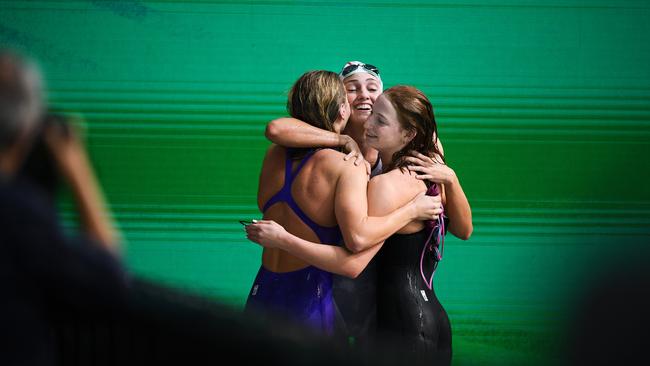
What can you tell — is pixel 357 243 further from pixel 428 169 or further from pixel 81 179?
pixel 81 179

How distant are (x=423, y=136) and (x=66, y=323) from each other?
216 cm

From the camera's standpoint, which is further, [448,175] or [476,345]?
[476,345]

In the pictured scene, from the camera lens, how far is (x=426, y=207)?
2.95 meters

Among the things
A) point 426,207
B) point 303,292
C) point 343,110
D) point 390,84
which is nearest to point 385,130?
point 343,110

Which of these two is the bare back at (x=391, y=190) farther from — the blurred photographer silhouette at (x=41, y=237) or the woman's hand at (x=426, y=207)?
the blurred photographer silhouette at (x=41, y=237)

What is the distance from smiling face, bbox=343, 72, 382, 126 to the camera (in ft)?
11.7

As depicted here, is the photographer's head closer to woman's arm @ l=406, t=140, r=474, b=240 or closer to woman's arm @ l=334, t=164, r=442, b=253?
woman's arm @ l=334, t=164, r=442, b=253

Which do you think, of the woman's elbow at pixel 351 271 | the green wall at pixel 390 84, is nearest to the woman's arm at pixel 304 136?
the woman's elbow at pixel 351 271

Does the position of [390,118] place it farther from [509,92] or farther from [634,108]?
[634,108]

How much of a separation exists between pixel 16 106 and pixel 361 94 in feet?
9.26

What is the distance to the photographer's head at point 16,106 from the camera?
0.83 meters

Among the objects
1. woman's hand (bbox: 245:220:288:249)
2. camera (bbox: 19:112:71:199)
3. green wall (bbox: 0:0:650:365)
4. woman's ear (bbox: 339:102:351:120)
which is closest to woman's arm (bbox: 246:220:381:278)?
woman's hand (bbox: 245:220:288:249)

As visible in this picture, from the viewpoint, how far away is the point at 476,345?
671 cm

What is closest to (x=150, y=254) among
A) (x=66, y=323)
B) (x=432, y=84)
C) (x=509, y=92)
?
(x=432, y=84)
